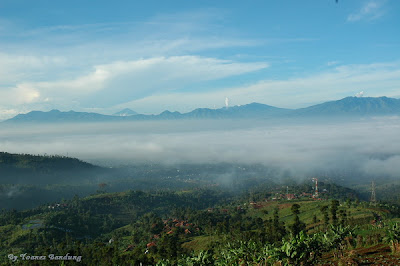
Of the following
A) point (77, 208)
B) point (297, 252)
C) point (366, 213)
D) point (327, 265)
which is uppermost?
point (297, 252)

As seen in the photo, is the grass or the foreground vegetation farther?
the grass

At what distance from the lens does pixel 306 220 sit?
109m

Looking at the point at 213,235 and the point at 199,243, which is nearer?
the point at 199,243

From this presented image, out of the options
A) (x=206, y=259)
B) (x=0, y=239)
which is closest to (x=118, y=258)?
(x=206, y=259)

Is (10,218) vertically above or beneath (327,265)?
beneath

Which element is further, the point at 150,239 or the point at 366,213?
the point at 150,239

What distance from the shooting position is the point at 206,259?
3544cm

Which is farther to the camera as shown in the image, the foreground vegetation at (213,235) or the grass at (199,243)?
the grass at (199,243)

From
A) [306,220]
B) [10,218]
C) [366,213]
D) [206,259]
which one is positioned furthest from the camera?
[10,218]

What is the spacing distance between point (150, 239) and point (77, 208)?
299 feet

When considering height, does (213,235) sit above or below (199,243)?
below

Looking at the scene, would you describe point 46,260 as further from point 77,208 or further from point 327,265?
point 77,208

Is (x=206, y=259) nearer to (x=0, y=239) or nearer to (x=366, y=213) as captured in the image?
(x=366, y=213)

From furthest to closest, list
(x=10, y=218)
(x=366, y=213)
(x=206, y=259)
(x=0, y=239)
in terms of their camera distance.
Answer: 1. (x=10, y=218)
2. (x=0, y=239)
3. (x=366, y=213)
4. (x=206, y=259)
